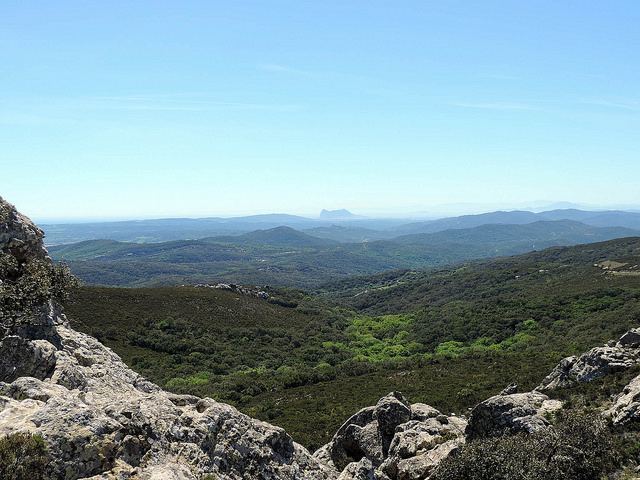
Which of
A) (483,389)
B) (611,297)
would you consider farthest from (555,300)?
(483,389)

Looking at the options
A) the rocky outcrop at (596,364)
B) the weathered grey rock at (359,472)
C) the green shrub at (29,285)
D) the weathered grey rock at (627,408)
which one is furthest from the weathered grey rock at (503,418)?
the green shrub at (29,285)

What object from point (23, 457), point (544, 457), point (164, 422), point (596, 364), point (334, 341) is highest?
point (23, 457)

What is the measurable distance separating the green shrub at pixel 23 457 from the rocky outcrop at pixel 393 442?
43.3 ft

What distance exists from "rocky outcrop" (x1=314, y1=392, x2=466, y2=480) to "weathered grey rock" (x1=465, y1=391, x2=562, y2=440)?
1.23 metres

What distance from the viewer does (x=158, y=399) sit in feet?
46.2

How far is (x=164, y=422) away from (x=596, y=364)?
27488 mm

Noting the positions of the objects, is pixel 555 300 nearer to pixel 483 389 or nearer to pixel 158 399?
pixel 483 389

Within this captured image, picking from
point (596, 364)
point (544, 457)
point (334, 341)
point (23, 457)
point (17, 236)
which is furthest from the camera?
point (334, 341)

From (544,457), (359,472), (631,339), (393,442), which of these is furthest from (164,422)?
(631,339)

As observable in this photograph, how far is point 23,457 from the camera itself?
8133mm

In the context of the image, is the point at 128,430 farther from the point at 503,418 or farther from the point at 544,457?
the point at 503,418

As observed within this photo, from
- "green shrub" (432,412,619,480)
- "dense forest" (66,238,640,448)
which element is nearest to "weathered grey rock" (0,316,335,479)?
"green shrub" (432,412,619,480)

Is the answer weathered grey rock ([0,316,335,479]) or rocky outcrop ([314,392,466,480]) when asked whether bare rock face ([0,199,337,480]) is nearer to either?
weathered grey rock ([0,316,335,479])

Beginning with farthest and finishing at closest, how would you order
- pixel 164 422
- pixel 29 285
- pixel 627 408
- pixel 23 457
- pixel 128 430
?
1. pixel 29 285
2. pixel 627 408
3. pixel 164 422
4. pixel 128 430
5. pixel 23 457
